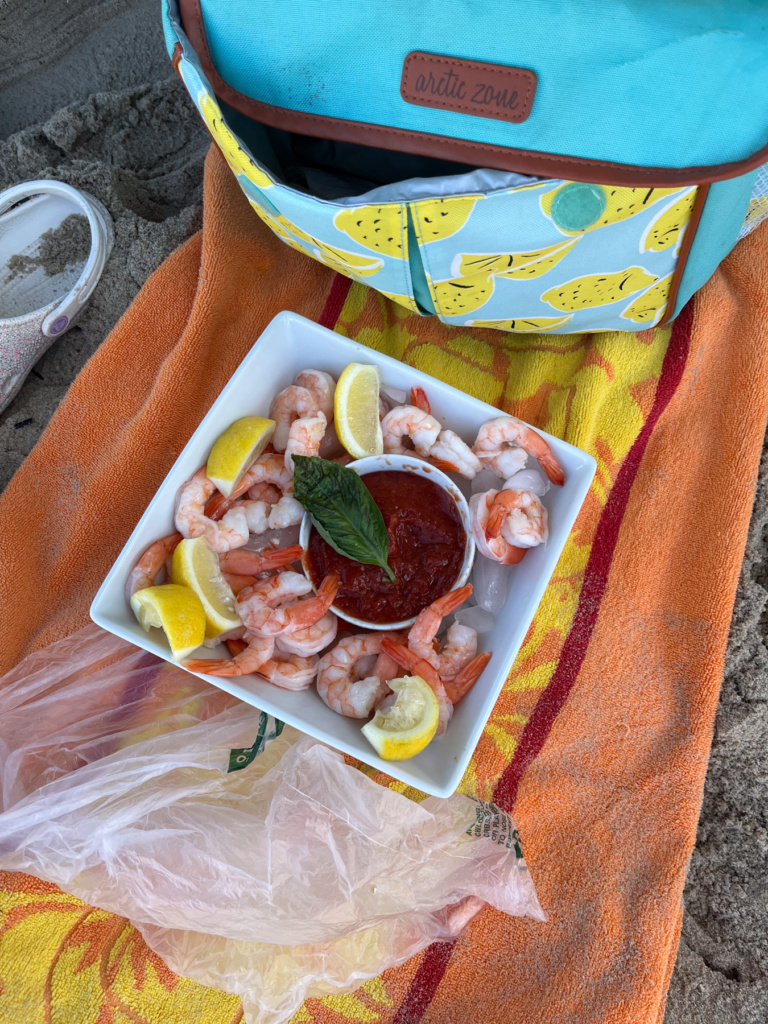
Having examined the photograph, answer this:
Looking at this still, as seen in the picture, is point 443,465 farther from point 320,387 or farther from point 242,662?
point 242,662

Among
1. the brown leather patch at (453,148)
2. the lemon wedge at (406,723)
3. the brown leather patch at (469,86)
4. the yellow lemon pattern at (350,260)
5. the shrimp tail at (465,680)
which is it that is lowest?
the lemon wedge at (406,723)

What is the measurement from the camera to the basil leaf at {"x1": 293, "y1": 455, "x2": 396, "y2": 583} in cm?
90

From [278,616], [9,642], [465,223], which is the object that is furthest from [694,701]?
[9,642]

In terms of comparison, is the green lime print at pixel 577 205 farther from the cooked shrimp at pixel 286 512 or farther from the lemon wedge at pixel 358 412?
the cooked shrimp at pixel 286 512

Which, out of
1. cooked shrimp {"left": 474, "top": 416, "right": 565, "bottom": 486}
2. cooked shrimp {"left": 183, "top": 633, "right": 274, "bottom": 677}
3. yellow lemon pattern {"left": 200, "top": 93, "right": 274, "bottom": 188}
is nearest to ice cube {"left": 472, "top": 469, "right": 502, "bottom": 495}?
cooked shrimp {"left": 474, "top": 416, "right": 565, "bottom": 486}

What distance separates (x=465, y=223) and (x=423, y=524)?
14.1 inches

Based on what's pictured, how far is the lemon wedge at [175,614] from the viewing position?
34.3 inches

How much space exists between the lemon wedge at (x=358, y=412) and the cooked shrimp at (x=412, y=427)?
0.01m

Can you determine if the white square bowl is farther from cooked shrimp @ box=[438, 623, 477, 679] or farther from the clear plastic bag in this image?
the clear plastic bag

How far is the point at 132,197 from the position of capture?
4.33 ft

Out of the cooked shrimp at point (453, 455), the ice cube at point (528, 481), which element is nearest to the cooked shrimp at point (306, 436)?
the cooked shrimp at point (453, 455)

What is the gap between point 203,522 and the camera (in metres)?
0.95

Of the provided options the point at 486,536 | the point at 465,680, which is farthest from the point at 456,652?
the point at 486,536

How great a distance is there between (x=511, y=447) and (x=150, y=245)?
693 mm
